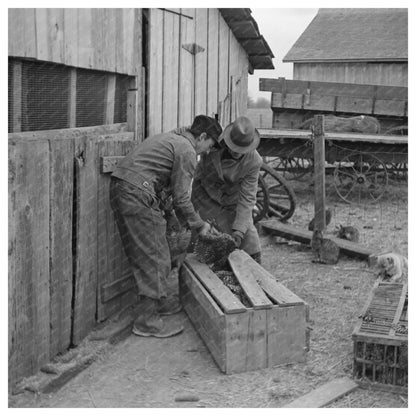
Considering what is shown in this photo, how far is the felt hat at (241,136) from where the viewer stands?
5.74 metres

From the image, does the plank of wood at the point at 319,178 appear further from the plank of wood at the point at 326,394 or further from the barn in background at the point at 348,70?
the barn in background at the point at 348,70

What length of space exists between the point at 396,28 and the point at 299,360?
76.5 ft

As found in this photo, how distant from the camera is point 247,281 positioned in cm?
524

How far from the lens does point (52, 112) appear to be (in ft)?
14.8

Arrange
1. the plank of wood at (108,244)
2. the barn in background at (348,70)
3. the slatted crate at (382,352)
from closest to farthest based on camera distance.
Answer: the slatted crate at (382,352) < the plank of wood at (108,244) < the barn in background at (348,70)

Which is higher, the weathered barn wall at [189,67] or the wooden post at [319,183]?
the weathered barn wall at [189,67]

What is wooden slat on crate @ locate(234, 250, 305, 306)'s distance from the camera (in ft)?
15.6

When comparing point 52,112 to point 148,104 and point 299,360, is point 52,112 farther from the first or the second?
point 299,360

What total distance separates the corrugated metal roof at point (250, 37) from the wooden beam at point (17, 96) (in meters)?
4.35

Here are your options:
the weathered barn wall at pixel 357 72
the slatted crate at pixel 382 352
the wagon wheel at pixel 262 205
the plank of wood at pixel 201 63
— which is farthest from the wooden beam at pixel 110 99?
the weathered barn wall at pixel 357 72

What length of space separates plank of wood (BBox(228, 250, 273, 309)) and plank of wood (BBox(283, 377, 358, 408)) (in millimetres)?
718

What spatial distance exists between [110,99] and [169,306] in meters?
2.01

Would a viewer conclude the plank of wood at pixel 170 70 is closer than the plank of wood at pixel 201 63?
Yes

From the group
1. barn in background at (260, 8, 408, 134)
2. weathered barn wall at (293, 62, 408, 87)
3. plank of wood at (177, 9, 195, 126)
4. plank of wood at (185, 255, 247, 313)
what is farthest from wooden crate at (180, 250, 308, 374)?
weathered barn wall at (293, 62, 408, 87)
